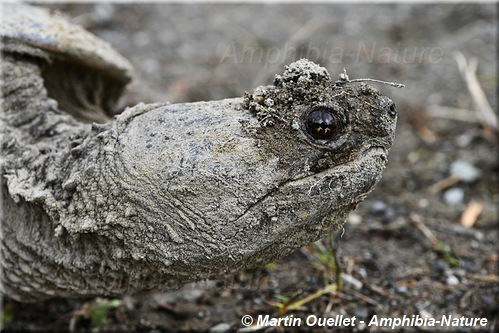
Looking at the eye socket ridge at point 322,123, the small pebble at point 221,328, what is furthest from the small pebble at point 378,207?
the eye socket ridge at point 322,123

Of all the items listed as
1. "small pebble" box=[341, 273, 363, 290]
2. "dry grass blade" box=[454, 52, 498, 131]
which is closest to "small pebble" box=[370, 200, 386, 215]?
"small pebble" box=[341, 273, 363, 290]

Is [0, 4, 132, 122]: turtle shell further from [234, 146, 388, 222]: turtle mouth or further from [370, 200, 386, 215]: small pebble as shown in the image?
[370, 200, 386, 215]: small pebble

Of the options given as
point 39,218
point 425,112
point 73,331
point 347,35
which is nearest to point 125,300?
point 73,331

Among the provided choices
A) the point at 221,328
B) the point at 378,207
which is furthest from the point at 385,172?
the point at 221,328

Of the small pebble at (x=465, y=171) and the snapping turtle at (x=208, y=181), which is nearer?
the snapping turtle at (x=208, y=181)

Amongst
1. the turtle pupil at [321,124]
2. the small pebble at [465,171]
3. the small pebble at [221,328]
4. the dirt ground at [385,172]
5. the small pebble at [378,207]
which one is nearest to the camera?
the turtle pupil at [321,124]

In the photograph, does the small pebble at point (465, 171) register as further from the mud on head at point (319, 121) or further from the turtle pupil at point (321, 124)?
the turtle pupil at point (321, 124)
